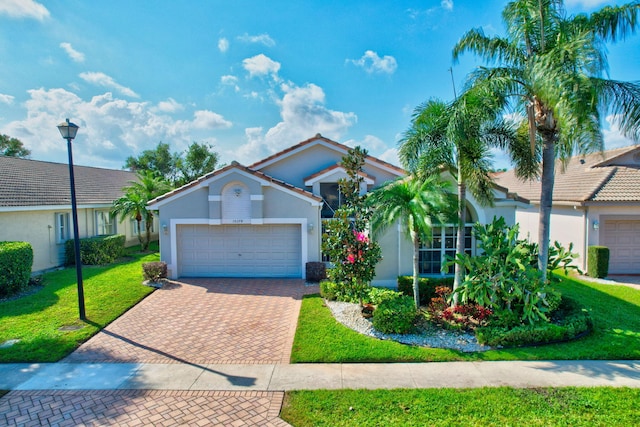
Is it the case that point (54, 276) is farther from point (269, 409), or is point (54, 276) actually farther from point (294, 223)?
point (269, 409)

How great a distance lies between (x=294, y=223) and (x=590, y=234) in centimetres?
1336

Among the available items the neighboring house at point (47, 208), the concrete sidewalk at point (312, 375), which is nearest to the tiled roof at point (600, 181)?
the concrete sidewalk at point (312, 375)

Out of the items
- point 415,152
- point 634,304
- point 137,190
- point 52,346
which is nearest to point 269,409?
point 52,346

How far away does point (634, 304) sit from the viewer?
11.6 meters

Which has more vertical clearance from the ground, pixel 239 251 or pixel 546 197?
pixel 546 197

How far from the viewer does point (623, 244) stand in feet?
53.2

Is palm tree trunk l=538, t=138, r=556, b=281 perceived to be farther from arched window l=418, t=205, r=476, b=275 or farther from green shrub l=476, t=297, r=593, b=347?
arched window l=418, t=205, r=476, b=275

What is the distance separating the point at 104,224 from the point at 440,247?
19631 millimetres

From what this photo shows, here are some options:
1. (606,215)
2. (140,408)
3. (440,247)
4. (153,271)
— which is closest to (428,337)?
(440,247)

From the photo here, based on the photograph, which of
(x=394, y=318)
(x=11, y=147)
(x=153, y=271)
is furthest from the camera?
(x=11, y=147)

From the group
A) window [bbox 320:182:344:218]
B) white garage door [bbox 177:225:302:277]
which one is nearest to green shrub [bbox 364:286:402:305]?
white garage door [bbox 177:225:302:277]

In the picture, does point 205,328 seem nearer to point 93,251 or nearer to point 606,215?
point 93,251

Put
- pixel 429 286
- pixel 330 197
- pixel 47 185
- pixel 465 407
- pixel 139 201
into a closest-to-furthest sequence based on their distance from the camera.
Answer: pixel 465 407, pixel 429 286, pixel 330 197, pixel 47 185, pixel 139 201

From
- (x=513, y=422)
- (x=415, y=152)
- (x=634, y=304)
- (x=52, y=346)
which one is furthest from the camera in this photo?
(x=634, y=304)
